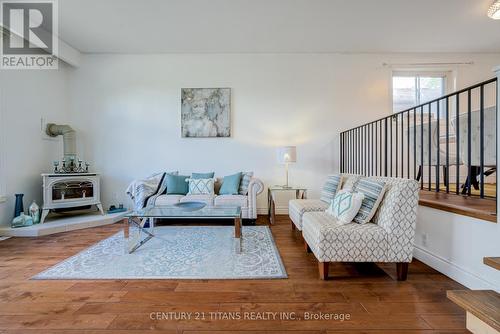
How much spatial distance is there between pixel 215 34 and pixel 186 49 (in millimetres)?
808

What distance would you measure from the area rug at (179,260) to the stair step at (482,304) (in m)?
1.14

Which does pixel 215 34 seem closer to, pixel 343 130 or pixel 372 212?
pixel 343 130

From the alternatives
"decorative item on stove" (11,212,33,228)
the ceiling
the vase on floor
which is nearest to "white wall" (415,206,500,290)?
the ceiling

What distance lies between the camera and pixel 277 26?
3.71 meters

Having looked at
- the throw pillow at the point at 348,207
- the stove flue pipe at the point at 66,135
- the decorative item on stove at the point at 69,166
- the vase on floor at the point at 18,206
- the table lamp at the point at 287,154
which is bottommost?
the vase on floor at the point at 18,206

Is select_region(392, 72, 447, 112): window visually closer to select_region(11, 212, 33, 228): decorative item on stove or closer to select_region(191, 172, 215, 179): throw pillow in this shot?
select_region(191, 172, 215, 179): throw pillow

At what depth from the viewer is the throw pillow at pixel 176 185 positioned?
13.3 ft

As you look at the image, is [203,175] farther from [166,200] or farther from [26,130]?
[26,130]

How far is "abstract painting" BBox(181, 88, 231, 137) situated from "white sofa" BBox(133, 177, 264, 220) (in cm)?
132

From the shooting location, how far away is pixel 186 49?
14.7 ft

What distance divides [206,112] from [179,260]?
2.96 meters

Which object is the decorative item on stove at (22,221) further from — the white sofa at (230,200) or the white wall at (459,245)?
the white wall at (459,245)

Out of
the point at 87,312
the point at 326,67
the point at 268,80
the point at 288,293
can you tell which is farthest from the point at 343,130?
the point at 87,312

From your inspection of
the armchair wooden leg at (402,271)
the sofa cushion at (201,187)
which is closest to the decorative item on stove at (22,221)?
the sofa cushion at (201,187)
